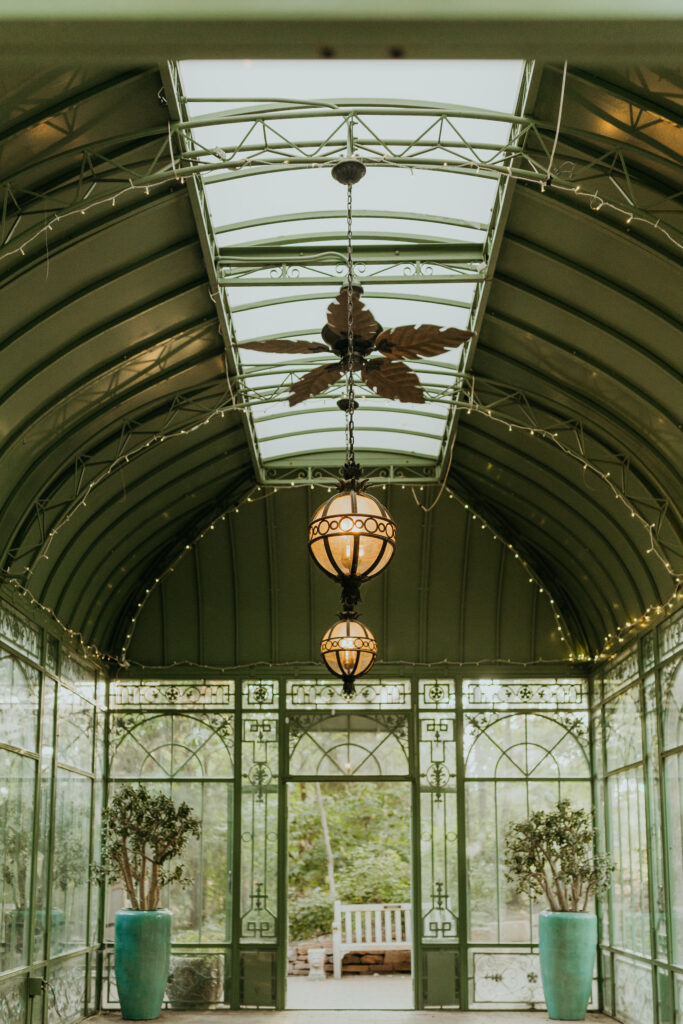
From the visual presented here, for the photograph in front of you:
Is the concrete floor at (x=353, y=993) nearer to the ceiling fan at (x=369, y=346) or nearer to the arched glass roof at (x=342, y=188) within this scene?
the arched glass roof at (x=342, y=188)

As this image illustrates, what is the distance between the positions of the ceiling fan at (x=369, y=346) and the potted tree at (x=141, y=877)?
7.12 metres

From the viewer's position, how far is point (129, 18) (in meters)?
2.03

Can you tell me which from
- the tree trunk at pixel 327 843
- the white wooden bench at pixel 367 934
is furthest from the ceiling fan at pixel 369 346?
the tree trunk at pixel 327 843

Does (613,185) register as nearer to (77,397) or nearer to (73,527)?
(77,397)

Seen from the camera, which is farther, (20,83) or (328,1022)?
(328,1022)

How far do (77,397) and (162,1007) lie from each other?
680 centimetres

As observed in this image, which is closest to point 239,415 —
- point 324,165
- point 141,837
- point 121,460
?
point 121,460

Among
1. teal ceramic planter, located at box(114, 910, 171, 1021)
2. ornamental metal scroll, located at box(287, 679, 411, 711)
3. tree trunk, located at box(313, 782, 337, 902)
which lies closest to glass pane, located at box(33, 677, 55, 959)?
teal ceramic planter, located at box(114, 910, 171, 1021)

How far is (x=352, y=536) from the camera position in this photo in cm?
554

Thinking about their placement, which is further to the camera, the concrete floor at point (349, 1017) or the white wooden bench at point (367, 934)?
the white wooden bench at point (367, 934)

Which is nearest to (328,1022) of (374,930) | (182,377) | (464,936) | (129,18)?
(464,936)

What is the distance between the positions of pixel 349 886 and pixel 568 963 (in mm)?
7131

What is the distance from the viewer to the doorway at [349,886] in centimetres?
1483

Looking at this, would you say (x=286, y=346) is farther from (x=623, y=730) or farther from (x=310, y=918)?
(x=310, y=918)
